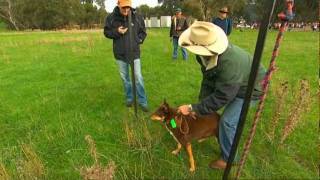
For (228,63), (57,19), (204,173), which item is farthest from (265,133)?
(57,19)

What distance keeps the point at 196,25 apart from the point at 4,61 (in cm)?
1312

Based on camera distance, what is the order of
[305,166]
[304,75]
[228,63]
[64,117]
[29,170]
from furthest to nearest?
[304,75], [64,117], [305,166], [29,170], [228,63]

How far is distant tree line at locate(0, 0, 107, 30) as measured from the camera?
201 ft

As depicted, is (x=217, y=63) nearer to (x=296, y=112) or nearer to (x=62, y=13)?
(x=296, y=112)

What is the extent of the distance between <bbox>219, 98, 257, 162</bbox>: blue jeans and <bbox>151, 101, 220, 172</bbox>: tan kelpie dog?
188 millimetres

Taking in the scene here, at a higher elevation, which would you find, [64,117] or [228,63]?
[228,63]

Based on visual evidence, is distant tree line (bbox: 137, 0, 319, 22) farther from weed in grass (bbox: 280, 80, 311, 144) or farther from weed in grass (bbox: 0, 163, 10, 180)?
weed in grass (bbox: 0, 163, 10, 180)

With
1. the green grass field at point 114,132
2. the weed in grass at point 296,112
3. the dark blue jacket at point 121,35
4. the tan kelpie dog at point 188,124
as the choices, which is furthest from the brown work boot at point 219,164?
the dark blue jacket at point 121,35

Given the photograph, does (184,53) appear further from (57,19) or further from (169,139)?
(57,19)

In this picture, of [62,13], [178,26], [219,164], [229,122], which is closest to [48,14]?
[62,13]

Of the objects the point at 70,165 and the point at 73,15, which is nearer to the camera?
the point at 70,165

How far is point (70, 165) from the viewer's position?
5.07 m

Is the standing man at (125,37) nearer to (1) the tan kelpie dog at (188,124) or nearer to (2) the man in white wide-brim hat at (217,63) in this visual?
(1) the tan kelpie dog at (188,124)

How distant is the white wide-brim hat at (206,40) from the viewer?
12.5 ft
